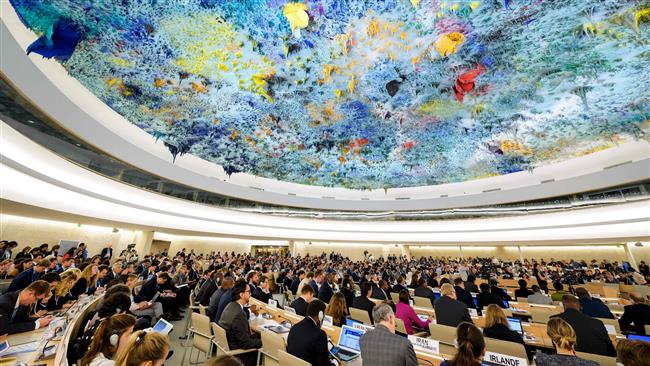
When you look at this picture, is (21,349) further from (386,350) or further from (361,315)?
(361,315)

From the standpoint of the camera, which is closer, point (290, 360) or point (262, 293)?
point (290, 360)

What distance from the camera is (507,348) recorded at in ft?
9.86

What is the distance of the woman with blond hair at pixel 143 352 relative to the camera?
5.76 ft

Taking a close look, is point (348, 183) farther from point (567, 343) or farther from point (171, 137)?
point (567, 343)

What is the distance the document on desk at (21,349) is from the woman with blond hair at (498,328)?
17.4ft

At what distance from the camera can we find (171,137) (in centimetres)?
837

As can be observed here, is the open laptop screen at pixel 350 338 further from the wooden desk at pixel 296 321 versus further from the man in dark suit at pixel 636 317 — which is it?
the man in dark suit at pixel 636 317

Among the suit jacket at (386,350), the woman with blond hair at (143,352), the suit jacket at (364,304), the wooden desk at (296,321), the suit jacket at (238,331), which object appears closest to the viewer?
the woman with blond hair at (143,352)

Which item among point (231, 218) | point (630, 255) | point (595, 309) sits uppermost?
point (231, 218)

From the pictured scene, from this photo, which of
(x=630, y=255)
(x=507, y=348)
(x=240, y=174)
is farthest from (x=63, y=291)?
(x=630, y=255)

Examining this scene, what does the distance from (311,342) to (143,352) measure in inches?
65.7

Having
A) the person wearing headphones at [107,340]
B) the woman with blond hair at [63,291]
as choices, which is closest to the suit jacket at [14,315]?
the woman with blond hair at [63,291]

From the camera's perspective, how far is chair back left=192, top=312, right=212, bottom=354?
377 centimetres

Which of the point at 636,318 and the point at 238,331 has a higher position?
the point at 636,318
